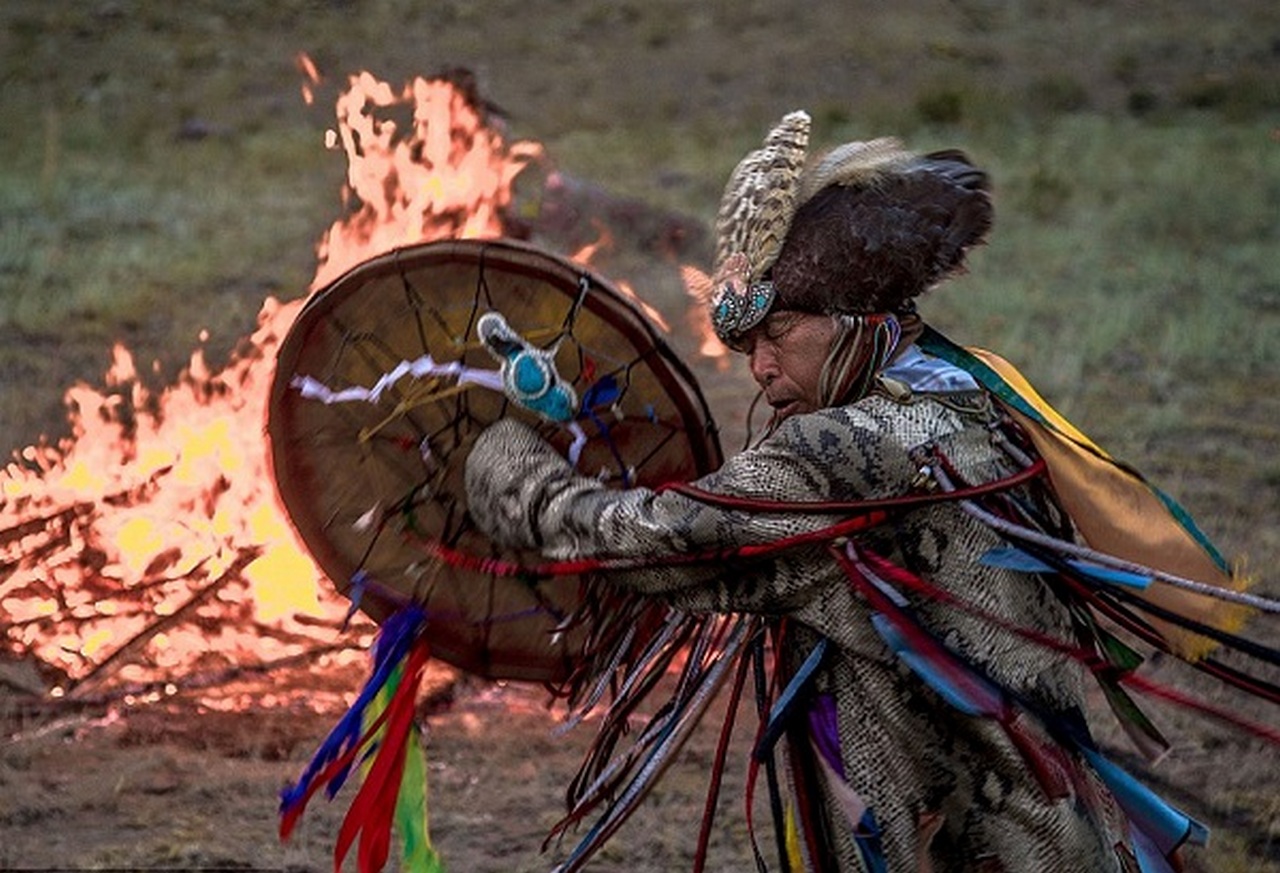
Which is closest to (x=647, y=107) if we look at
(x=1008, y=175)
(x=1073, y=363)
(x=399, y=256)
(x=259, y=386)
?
(x=1008, y=175)

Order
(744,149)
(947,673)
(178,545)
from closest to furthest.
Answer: (947,673)
(178,545)
(744,149)

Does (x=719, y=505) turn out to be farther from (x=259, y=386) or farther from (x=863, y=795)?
(x=259, y=386)

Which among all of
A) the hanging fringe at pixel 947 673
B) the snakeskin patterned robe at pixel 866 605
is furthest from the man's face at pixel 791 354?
the hanging fringe at pixel 947 673

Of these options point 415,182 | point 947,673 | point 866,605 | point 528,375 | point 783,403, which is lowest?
point 947,673

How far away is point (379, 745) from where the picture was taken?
3246 millimetres

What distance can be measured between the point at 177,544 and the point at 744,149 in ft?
34.6

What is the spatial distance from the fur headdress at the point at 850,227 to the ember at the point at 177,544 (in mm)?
2373

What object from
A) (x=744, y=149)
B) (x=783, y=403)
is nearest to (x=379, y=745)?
(x=783, y=403)

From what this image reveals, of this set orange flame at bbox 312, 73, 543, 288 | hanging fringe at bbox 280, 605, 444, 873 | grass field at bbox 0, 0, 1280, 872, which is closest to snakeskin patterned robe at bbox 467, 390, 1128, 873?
hanging fringe at bbox 280, 605, 444, 873

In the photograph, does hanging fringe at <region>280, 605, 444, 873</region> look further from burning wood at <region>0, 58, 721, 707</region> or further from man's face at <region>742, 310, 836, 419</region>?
burning wood at <region>0, 58, 721, 707</region>

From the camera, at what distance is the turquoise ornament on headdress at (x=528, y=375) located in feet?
9.78

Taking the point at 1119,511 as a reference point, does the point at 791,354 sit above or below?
above

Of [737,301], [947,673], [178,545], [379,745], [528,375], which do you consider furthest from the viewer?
[178,545]

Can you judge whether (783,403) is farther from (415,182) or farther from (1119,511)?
(415,182)
